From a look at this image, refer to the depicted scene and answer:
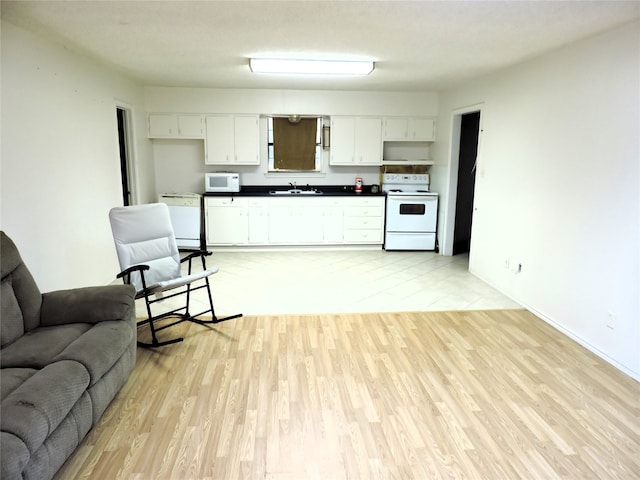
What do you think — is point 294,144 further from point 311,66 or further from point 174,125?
point 311,66

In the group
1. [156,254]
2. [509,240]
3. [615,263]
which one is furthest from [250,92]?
[615,263]

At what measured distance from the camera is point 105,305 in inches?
103

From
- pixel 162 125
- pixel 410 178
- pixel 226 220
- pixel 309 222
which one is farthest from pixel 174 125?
pixel 410 178

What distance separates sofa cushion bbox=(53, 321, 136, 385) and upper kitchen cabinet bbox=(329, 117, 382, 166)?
4687mm

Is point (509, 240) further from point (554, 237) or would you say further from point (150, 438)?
point (150, 438)

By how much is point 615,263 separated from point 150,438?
131 inches

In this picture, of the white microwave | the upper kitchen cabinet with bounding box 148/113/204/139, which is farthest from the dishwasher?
the upper kitchen cabinet with bounding box 148/113/204/139

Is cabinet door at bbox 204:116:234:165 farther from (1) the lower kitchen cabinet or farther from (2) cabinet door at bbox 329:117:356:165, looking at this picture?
(2) cabinet door at bbox 329:117:356:165

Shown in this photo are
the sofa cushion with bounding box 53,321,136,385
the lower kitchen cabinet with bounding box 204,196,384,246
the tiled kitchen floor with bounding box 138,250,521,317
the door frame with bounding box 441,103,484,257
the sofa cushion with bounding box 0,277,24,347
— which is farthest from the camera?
the lower kitchen cabinet with bounding box 204,196,384,246

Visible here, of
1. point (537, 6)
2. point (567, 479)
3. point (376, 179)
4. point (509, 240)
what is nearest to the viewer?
point (567, 479)

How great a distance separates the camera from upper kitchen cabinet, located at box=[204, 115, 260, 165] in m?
6.34

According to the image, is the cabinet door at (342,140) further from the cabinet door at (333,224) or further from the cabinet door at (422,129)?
the cabinet door at (422,129)

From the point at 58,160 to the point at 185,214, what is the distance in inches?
102

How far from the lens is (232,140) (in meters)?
6.40
